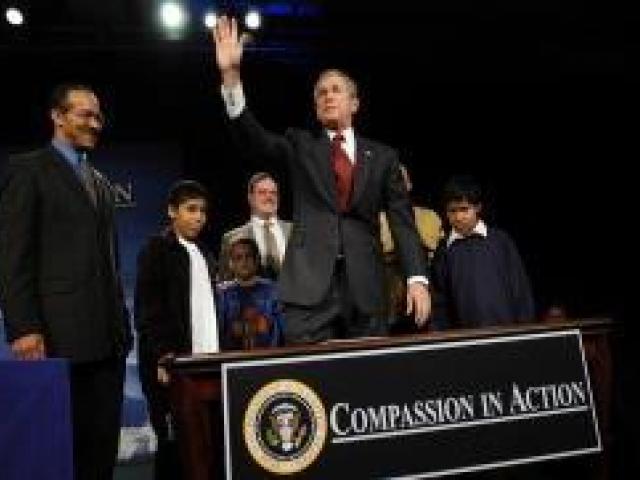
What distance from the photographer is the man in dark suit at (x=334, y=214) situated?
2.56m

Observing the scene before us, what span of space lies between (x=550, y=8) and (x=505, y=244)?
9.96 feet

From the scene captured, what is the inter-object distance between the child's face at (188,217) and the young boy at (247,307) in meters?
0.22

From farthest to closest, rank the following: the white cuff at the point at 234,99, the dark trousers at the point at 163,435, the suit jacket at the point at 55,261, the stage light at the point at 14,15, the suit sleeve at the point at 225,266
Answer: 1. the stage light at the point at 14,15
2. the suit sleeve at the point at 225,266
3. the dark trousers at the point at 163,435
4. the suit jacket at the point at 55,261
5. the white cuff at the point at 234,99

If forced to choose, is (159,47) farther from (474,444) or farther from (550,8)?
(474,444)

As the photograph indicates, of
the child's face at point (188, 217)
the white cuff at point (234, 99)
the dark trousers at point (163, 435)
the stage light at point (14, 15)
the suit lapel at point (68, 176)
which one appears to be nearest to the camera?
the white cuff at point (234, 99)

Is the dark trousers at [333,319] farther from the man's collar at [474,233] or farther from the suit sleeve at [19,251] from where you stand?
the man's collar at [474,233]

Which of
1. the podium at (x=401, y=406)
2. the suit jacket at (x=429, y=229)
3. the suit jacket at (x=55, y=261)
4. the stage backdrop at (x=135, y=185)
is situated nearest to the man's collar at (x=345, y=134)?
the podium at (x=401, y=406)

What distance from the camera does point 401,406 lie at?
2.35 m

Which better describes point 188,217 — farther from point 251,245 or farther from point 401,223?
point 401,223

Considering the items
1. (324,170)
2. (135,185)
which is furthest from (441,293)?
(135,185)

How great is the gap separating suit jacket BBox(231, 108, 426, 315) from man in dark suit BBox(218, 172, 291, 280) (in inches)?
57.6

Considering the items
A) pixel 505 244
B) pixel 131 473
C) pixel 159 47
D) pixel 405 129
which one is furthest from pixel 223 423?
pixel 405 129

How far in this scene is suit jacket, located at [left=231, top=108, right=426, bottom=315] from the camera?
2.58 m

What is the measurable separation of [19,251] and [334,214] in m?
1.02
